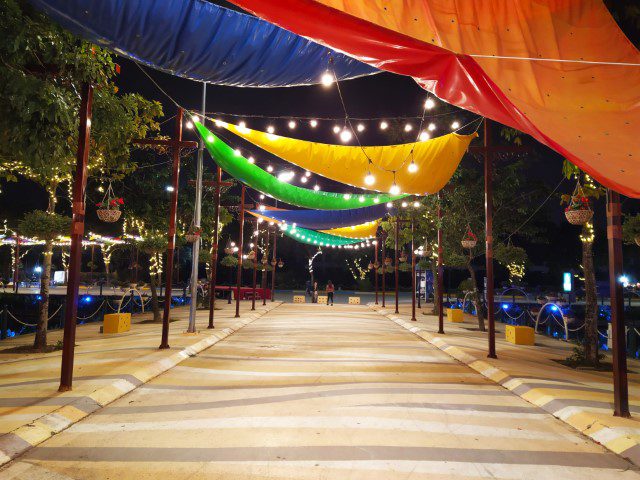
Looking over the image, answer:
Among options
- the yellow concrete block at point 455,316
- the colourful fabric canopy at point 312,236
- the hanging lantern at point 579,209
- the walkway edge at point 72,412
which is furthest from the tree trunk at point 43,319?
the colourful fabric canopy at point 312,236

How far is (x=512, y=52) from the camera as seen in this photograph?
4.31 m

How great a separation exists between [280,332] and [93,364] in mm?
7391

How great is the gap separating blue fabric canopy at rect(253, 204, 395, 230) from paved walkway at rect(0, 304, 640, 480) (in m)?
11.8

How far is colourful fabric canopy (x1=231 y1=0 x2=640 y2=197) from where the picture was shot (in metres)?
4.23

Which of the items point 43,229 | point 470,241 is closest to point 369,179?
point 470,241

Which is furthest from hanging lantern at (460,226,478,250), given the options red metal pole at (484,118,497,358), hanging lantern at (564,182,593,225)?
hanging lantern at (564,182,593,225)

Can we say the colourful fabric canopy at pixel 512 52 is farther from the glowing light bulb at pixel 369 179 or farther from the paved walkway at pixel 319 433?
the glowing light bulb at pixel 369 179

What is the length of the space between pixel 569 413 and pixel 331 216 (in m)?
15.8

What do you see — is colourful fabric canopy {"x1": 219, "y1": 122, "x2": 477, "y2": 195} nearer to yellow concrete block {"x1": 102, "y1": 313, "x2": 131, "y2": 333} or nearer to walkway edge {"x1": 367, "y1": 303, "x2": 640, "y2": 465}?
walkway edge {"x1": 367, "y1": 303, "x2": 640, "y2": 465}

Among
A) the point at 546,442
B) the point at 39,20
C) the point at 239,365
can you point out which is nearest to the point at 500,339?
the point at 239,365

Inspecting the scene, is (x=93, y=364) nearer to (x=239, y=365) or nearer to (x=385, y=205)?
(x=239, y=365)

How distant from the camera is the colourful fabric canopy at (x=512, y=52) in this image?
13.9ft

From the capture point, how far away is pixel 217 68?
6.46 metres

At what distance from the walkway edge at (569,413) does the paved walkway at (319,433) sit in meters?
0.13
